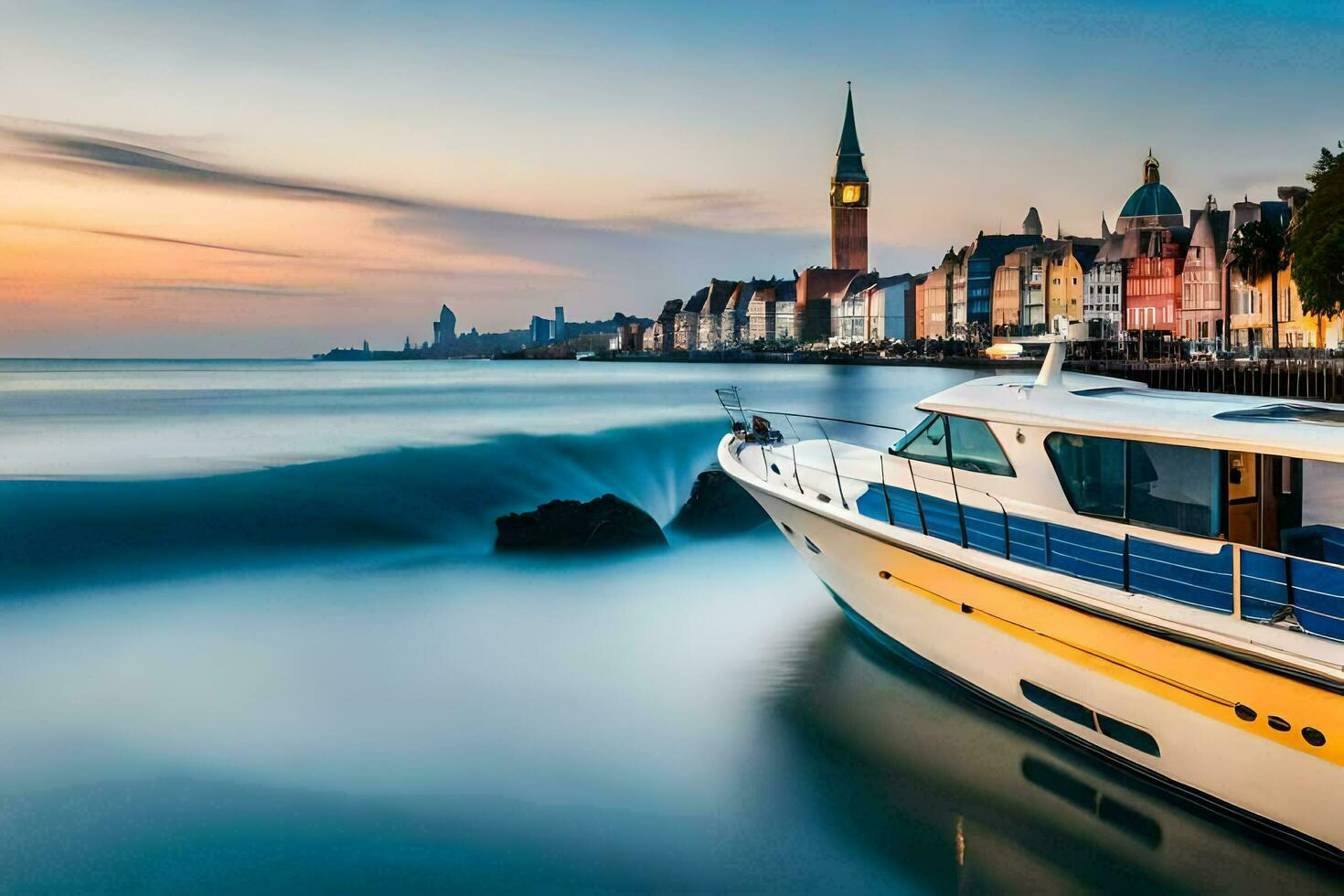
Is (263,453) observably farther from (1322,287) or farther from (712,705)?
(1322,287)

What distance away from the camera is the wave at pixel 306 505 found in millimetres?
16031

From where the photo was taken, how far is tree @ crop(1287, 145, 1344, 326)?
3478 centimetres

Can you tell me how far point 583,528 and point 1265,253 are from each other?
171 ft

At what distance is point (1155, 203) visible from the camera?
371 ft

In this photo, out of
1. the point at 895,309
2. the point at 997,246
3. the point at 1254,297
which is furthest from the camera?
the point at 895,309

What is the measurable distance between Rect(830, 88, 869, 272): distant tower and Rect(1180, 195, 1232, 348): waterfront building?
4531 inches

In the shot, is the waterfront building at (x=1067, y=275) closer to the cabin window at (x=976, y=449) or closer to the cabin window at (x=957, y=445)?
the cabin window at (x=957, y=445)

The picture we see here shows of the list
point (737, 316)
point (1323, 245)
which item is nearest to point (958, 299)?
point (737, 316)

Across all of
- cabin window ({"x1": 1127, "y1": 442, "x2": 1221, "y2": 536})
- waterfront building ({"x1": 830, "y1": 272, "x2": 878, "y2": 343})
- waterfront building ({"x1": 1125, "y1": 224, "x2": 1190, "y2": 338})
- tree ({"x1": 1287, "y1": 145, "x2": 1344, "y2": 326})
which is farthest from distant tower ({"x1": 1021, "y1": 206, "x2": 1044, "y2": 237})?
cabin window ({"x1": 1127, "y1": 442, "x2": 1221, "y2": 536})

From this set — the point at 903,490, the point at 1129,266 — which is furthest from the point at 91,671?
the point at 1129,266

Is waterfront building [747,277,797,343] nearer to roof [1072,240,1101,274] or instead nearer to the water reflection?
roof [1072,240,1101,274]

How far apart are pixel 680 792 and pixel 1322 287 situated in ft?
122

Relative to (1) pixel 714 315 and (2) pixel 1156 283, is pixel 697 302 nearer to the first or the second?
(1) pixel 714 315

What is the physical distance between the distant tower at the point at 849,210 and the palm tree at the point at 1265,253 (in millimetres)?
136895
